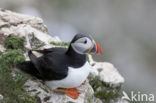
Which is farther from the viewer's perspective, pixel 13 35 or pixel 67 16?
pixel 67 16

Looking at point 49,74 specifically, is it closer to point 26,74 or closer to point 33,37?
point 26,74

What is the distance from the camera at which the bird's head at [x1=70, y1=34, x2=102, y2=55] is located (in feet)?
15.2

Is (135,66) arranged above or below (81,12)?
below

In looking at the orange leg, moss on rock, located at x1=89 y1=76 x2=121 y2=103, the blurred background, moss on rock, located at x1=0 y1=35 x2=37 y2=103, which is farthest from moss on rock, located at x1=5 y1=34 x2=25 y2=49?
the blurred background

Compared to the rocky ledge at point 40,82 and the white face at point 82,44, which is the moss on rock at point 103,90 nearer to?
the rocky ledge at point 40,82

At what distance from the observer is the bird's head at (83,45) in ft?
15.2

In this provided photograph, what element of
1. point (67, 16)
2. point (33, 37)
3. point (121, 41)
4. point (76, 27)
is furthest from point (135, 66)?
point (33, 37)

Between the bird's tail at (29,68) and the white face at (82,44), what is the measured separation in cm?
85

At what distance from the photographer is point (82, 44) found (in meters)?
4.63

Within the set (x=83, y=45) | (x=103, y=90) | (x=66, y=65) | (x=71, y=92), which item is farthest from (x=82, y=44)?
(x=103, y=90)

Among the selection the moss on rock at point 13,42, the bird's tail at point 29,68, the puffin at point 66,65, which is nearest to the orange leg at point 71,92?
the puffin at point 66,65

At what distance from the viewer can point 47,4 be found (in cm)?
1616

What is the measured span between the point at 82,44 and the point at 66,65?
18.4 inches

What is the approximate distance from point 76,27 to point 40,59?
10.0 m
